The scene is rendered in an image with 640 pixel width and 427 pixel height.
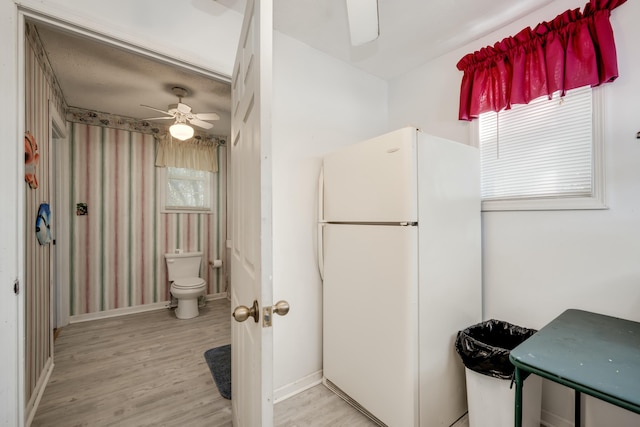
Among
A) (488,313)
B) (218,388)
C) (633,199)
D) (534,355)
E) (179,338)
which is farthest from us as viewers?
(179,338)

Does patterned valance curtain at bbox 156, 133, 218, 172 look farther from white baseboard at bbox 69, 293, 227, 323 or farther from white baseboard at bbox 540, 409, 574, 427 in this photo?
white baseboard at bbox 540, 409, 574, 427

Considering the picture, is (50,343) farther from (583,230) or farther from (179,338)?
(583,230)

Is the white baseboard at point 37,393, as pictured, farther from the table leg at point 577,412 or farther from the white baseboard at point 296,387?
the table leg at point 577,412

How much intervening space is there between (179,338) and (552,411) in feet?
9.89

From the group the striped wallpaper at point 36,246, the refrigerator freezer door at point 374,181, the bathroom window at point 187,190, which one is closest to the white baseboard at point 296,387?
the refrigerator freezer door at point 374,181

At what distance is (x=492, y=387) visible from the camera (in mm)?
1328

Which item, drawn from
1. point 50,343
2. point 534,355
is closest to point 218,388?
point 50,343

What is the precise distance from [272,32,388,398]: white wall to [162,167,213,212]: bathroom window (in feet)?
8.16

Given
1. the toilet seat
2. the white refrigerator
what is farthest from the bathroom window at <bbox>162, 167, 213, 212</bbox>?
the white refrigerator

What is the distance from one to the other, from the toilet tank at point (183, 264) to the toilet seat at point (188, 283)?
0.18m

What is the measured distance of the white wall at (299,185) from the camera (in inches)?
73.4

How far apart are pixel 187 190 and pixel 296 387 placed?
119 inches

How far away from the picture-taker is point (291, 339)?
74.6 inches
